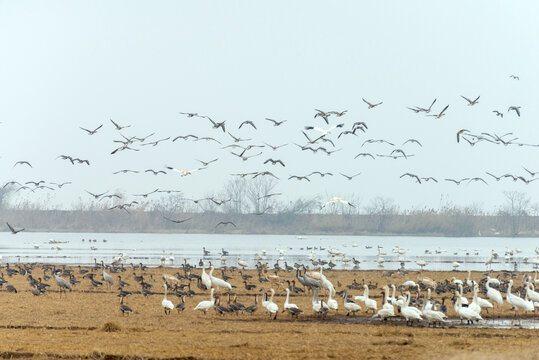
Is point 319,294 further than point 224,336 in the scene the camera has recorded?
Yes

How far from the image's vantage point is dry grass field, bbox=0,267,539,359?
14.8 meters

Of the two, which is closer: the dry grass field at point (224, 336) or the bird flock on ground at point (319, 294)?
the dry grass field at point (224, 336)

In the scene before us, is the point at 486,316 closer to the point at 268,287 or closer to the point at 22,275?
the point at 268,287

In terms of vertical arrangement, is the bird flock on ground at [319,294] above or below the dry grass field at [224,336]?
above

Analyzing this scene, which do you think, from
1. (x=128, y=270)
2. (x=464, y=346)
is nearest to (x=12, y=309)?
(x=464, y=346)

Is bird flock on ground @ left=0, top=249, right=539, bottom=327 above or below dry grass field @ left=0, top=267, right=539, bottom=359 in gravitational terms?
above

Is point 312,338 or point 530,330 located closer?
point 312,338

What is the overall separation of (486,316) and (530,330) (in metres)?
3.26

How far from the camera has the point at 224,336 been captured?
17141 millimetres

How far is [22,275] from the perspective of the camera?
36.4 m

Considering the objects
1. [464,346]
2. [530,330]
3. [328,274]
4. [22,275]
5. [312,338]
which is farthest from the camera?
[328,274]

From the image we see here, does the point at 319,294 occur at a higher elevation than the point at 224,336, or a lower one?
higher

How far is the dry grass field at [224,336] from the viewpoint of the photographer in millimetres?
14836

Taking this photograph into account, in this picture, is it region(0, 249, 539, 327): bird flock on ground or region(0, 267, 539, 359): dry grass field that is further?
region(0, 249, 539, 327): bird flock on ground
